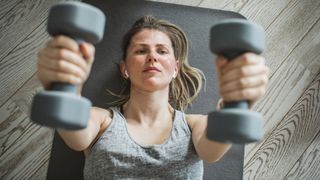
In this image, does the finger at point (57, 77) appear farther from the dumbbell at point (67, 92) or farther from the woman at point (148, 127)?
the woman at point (148, 127)

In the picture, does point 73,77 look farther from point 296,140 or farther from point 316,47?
point 316,47

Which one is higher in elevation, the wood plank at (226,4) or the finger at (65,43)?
A: the finger at (65,43)

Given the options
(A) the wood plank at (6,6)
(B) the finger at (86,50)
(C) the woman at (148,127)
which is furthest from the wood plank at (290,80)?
(A) the wood plank at (6,6)

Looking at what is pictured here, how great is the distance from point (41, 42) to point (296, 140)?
106 centimetres

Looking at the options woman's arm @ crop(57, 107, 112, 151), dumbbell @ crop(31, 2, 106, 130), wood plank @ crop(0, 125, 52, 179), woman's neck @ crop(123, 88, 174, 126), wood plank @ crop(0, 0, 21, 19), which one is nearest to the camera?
dumbbell @ crop(31, 2, 106, 130)

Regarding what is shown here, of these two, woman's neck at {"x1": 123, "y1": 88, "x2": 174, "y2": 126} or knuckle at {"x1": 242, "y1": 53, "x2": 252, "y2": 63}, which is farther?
woman's neck at {"x1": 123, "y1": 88, "x2": 174, "y2": 126}

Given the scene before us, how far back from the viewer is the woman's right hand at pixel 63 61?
67cm

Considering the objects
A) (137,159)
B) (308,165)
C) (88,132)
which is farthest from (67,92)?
(308,165)

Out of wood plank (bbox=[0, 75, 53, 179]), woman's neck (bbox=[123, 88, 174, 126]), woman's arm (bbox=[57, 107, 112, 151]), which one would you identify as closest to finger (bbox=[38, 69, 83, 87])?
woman's arm (bbox=[57, 107, 112, 151])

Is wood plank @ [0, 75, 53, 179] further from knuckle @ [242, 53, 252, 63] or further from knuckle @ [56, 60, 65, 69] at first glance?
knuckle @ [242, 53, 252, 63]

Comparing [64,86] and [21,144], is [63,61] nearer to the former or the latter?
[64,86]

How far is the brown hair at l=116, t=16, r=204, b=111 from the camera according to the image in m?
1.18

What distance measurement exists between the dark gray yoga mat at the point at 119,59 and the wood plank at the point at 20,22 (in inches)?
11.3

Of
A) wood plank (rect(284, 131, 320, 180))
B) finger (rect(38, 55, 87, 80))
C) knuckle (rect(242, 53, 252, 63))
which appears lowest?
wood plank (rect(284, 131, 320, 180))
